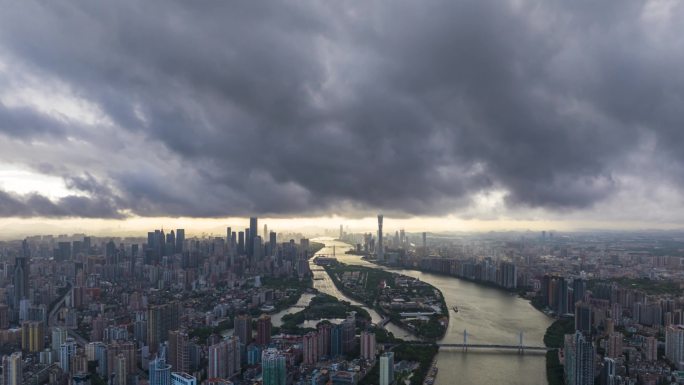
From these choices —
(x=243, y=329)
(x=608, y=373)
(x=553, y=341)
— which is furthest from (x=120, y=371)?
(x=553, y=341)

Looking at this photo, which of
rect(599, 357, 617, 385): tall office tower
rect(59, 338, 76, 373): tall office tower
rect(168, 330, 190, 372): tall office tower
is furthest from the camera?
rect(59, 338, 76, 373): tall office tower

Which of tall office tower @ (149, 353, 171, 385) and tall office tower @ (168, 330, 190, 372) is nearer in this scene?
tall office tower @ (149, 353, 171, 385)

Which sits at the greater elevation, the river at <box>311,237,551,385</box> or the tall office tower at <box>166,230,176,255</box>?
the tall office tower at <box>166,230,176,255</box>

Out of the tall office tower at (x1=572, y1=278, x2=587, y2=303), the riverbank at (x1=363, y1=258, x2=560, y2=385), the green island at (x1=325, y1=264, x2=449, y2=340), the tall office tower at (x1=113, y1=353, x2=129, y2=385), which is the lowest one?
the green island at (x1=325, y1=264, x2=449, y2=340)

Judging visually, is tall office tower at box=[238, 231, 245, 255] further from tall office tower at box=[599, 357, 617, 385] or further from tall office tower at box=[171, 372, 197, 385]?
tall office tower at box=[599, 357, 617, 385]

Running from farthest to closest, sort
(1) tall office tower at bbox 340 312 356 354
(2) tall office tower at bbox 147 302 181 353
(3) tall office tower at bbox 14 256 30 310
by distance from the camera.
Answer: (3) tall office tower at bbox 14 256 30 310, (2) tall office tower at bbox 147 302 181 353, (1) tall office tower at bbox 340 312 356 354

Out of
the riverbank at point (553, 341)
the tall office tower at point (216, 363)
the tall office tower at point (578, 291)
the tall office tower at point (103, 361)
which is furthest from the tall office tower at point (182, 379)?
the tall office tower at point (578, 291)

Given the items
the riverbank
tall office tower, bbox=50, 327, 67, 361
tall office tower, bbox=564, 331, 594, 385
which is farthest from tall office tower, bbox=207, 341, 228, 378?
tall office tower, bbox=564, 331, 594, 385
